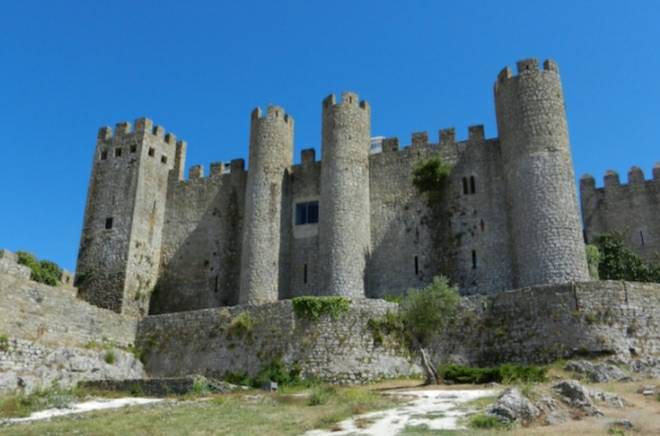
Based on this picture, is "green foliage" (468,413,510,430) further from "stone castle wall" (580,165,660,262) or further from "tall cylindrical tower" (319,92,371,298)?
"stone castle wall" (580,165,660,262)

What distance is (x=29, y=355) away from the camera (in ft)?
78.3

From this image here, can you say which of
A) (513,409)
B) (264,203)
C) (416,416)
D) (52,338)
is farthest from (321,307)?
(513,409)

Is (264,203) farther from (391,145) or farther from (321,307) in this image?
(321,307)

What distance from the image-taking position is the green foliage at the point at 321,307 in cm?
2584

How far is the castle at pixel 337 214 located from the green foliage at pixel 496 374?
8051mm

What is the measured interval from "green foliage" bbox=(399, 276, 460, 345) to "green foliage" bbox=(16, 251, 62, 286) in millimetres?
21260

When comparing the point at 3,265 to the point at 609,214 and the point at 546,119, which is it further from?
the point at 609,214

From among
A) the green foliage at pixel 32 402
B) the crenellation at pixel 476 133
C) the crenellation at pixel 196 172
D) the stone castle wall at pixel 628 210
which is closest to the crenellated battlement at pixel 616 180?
the stone castle wall at pixel 628 210

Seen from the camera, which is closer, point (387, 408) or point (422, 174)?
point (387, 408)

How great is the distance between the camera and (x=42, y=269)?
38438 mm

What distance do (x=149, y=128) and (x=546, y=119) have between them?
2089 cm

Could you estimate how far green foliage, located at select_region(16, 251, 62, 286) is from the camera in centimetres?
3700

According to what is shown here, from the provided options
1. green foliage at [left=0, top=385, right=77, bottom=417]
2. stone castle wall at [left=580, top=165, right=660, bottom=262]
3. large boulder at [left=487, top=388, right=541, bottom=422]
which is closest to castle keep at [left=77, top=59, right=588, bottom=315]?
stone castle wall at [left=580, top=165, right=660, bottom=262]

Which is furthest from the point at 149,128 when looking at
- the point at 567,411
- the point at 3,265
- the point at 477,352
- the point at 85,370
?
the point at 567,411
